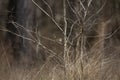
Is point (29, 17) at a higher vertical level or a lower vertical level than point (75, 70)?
higher

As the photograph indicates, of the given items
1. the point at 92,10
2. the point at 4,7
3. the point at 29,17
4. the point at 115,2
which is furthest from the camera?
the point at 4,7

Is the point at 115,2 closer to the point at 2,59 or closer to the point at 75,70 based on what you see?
the point at 2,59

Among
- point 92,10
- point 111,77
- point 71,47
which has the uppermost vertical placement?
point 92,10

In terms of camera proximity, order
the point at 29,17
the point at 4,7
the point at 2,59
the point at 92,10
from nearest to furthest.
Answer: the point at 92,10
the point at 2,59
the point at 29,17
the point at 4,7

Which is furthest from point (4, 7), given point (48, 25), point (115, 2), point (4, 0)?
point (115, 2)

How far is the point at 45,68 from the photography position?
873 centimetres

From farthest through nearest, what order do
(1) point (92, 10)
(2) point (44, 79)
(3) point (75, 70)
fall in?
1. (1) point (92, 10)
2. (2) point (44, 79)
3. (3) point (75, 70)

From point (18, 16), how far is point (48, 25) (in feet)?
21.1

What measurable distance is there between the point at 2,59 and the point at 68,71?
3109 mm

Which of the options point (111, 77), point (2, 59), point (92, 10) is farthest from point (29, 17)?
point (111, 77)

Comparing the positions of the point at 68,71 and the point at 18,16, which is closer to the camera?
the point at 68,71

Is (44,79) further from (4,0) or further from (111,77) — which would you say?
(4,0)

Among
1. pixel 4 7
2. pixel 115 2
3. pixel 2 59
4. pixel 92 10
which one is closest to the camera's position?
pixel 92 10

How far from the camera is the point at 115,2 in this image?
17.3 metres
